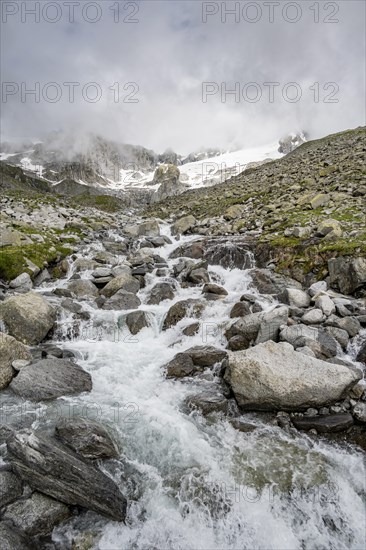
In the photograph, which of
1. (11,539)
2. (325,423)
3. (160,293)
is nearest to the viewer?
(11,539)

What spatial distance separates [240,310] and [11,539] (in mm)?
11138

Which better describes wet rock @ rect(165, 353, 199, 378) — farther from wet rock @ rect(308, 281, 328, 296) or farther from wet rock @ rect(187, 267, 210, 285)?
wet rock @ rect(187, 267, 210, 285)

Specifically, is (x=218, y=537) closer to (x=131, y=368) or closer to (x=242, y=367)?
(x=242, y=367)

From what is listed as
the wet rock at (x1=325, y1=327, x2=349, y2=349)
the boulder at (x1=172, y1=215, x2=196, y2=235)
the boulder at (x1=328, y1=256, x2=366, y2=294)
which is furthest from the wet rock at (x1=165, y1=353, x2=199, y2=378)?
the boulder at (x1=172, y1=215, x2=196, y2=235)

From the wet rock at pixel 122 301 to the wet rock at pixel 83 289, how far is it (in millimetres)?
1613

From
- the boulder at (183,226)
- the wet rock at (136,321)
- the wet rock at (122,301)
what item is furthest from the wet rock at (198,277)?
the boulder at (183,226)

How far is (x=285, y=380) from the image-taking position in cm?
907

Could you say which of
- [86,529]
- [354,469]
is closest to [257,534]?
[354,469]

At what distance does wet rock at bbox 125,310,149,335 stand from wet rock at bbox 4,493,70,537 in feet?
28.5

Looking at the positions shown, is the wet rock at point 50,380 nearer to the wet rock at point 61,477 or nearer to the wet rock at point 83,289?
the wet rock at point 61,477

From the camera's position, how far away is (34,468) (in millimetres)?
6594

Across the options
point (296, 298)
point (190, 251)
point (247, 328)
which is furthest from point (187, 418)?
point (190, 251)

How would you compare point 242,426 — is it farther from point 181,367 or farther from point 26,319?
point 26,319

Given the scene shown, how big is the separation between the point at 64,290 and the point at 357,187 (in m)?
24.6
